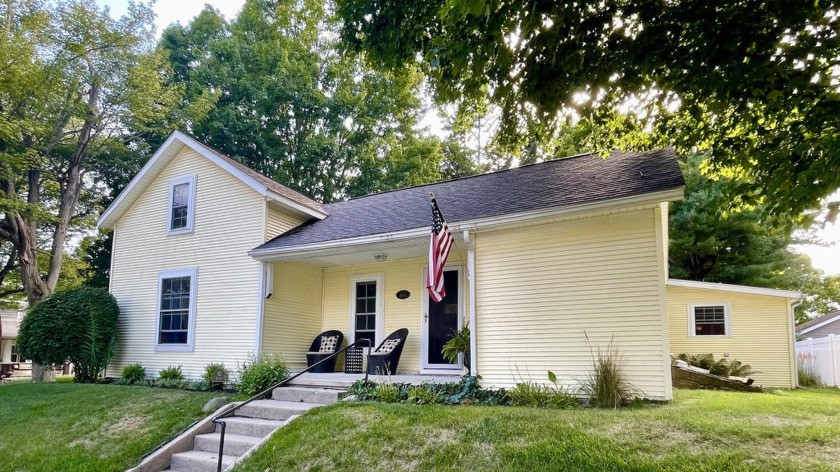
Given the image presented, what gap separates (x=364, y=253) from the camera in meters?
10.3

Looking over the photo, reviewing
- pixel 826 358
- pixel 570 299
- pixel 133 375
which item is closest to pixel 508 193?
pixel 570 299

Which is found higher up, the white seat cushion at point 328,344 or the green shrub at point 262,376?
the white seat cushion at point 328,344

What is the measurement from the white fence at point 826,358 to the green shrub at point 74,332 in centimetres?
1863

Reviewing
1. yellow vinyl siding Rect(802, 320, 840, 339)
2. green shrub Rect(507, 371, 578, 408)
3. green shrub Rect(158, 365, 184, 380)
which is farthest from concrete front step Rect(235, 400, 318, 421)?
yellow vinyl siding Rect(802, 320, 840, 339)

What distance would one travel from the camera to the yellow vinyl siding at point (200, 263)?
10828mm

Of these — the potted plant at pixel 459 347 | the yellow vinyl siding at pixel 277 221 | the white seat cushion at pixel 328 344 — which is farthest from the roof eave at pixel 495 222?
the white seat cushion at pixel 328 344

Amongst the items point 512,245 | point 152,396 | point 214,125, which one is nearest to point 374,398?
point 512,245

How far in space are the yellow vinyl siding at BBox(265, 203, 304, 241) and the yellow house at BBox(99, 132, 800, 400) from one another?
1.6 inches

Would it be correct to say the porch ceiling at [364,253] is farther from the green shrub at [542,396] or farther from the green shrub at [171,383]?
the green shrub at [171,383]

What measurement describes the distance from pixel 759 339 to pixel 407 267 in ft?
29.7

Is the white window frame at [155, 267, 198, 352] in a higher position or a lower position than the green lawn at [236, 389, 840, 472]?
higher

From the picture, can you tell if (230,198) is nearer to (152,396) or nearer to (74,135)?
(152,396)

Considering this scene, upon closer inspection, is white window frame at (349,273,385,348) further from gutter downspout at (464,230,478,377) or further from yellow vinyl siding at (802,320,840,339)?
yellow vinyl siding at (802,320,840,339)

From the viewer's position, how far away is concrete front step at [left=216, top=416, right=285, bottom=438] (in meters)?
7.01
